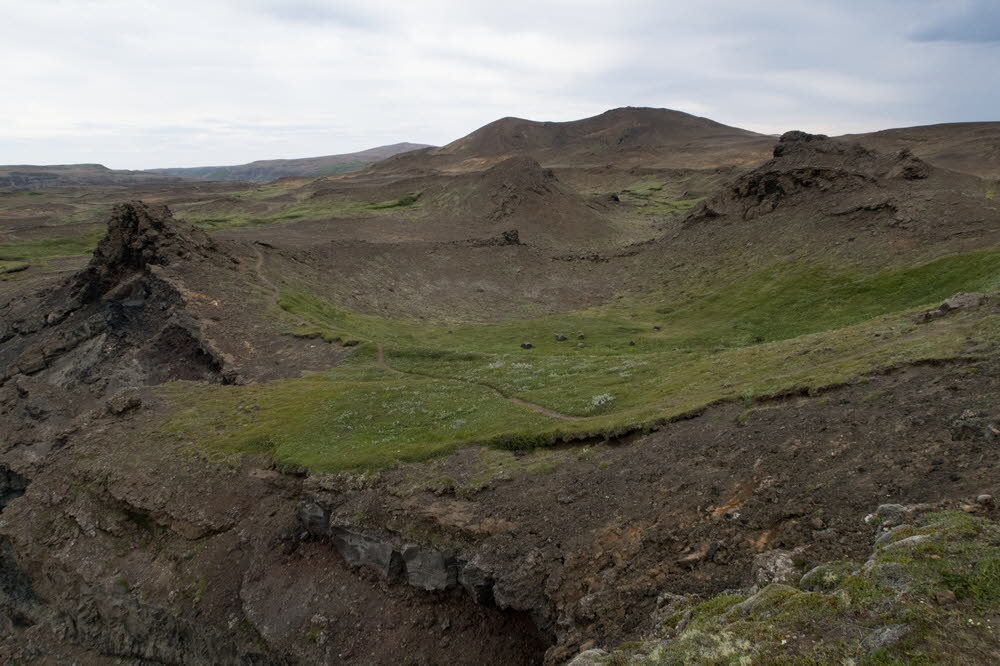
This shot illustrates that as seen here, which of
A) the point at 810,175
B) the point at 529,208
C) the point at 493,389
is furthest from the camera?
the point at 529,208

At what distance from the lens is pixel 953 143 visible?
126 metres

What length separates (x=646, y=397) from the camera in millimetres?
25109

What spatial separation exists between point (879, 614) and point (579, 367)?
24.6m

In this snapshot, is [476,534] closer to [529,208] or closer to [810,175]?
[810,175]

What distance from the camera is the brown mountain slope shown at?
4161 inches

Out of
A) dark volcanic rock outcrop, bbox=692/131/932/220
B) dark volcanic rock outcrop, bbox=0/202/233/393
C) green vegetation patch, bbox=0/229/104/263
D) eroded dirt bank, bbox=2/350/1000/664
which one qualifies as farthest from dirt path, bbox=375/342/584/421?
green vegetation patch, bbox=0/229/104/263

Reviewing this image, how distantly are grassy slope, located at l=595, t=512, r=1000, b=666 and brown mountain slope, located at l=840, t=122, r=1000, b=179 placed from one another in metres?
104

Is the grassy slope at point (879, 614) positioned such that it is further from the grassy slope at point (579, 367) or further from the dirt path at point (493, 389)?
the dirt path at point (493, 389)

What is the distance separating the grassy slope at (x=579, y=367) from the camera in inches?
874

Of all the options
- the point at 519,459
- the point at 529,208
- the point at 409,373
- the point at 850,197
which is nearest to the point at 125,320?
the point at 409,373

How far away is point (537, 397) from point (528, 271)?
143ft

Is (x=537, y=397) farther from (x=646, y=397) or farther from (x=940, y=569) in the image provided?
(x=940, y=569)

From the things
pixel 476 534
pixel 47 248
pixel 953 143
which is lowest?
pixel 476 534

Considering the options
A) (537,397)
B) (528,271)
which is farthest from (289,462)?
(528,271)
